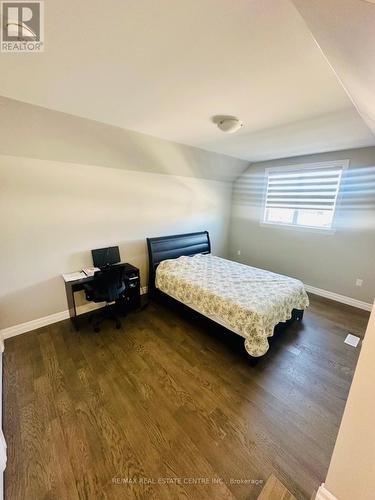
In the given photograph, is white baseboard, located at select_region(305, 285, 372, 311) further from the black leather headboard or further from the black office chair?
the black office chair

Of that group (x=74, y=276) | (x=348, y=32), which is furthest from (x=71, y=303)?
(x=348, y=32)

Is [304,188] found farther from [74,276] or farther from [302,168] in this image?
[74,276]

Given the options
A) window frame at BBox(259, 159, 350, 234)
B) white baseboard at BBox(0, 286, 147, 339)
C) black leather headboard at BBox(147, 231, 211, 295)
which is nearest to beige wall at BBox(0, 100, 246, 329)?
white baseboard at BBox(0, 286, 147, 339)

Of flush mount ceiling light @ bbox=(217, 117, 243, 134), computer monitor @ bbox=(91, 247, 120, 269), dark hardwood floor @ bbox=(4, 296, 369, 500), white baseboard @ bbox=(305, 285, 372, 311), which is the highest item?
flush mount ceiling light @ bbox=(217, 117, 243, 134)

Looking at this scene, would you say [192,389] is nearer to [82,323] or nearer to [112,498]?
[112,498]

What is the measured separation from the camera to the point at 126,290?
296cm

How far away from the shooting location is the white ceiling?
→ 98 cm

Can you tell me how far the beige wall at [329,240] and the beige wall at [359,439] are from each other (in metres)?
3.06

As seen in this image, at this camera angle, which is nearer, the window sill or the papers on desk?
the papers on desk

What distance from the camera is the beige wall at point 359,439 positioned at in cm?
86

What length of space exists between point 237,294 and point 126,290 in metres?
1.58

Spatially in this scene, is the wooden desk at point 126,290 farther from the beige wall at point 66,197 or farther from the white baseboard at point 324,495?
the white baseboard at point 324,495

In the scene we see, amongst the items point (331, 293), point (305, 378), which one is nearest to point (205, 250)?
point (331, 293)

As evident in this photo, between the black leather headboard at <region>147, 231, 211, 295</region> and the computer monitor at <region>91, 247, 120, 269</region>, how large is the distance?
529 millimetres
